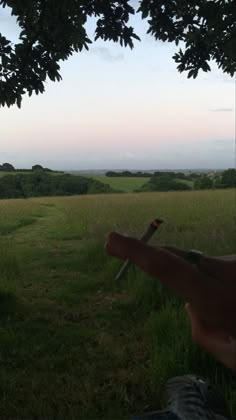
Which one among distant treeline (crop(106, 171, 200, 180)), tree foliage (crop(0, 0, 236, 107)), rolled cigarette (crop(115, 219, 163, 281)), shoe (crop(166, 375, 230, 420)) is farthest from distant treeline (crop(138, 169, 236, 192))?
rolled cigarette (crop(115, 219, 163, 281))

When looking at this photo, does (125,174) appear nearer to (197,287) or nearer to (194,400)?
(194,400)

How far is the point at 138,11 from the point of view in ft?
21.3

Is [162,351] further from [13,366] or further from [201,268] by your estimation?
[201,268]

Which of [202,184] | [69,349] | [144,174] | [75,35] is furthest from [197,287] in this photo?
[144,174]

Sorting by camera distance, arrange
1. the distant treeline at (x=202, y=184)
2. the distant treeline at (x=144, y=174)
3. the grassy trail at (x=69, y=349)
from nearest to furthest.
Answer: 1. the grassy trail at (x=69, y=349)
2. the distant treeline at (x=202, y=184)
3. the distant treeline at (x=144, y=174)

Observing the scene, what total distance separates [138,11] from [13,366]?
5.32 m

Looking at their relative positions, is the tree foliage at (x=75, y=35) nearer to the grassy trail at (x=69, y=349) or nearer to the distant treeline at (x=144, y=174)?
the grassy trail at (x=69, y=349)

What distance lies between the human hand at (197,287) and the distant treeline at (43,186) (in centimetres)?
5552

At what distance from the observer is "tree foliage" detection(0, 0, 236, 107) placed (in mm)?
6184

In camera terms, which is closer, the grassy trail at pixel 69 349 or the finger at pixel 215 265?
the finger at pixel 215 265

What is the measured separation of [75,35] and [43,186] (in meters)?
55.5

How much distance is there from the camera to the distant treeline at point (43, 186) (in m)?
57.2

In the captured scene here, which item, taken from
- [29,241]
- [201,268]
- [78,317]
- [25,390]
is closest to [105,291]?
[78,317]

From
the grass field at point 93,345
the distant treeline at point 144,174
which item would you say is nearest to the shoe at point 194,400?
the grass field at point 93,345
